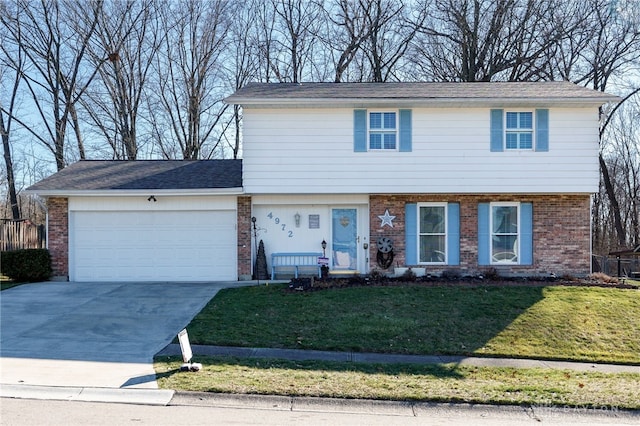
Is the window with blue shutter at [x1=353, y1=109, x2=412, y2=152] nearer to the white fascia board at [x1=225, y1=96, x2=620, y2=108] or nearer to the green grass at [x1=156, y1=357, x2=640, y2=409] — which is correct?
the white fascia board at [x1=225, y1=96, x2=620, y2=108]

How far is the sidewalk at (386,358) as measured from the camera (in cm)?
849

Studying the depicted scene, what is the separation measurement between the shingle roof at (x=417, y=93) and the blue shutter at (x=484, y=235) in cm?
327

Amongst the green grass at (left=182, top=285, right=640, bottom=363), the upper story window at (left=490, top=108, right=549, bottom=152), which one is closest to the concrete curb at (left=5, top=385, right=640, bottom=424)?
the green grass at (left=182, top=285, right=640, bottom=363)

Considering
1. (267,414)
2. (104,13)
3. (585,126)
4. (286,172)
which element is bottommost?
(267,414)

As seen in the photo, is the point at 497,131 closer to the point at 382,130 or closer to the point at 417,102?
the point at 417,102

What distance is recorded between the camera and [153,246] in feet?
51.6

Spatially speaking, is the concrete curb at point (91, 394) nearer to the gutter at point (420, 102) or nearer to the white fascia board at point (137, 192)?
the white fascia board at point (137, 192)

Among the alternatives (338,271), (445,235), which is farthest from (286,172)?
(445,235)

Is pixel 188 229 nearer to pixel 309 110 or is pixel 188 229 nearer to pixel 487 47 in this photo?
pixel 309 110

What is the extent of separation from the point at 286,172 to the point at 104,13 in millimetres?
19783

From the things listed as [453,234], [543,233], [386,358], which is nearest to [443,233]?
[453,234]

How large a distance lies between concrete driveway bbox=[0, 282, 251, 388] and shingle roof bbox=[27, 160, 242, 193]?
9.75 feet

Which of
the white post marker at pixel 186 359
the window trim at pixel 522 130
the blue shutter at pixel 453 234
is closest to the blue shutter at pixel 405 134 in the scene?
the blue shutter at pixel 453 234

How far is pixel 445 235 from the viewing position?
1564 cm
